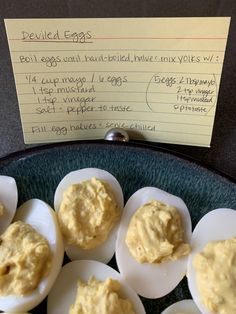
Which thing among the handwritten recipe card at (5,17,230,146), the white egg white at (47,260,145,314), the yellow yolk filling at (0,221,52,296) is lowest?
the white egg white at (47,260,145,314)

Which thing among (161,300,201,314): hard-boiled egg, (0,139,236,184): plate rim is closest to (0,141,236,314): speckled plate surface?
(0,139,236,184): plate rim

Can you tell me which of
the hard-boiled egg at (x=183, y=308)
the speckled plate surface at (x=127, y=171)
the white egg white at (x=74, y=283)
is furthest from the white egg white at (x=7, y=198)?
the hard-boiled egg at (x=183, y=308)

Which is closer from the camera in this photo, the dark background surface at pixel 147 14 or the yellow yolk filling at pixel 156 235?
the yellow yolk filling at pixel 156 235

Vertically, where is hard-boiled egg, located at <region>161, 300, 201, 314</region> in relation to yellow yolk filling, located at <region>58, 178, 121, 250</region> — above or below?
below

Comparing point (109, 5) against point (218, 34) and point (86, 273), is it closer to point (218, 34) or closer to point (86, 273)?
point (218, 34)

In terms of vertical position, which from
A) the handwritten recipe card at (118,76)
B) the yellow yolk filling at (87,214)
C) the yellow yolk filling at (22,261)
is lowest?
the yellow yolk filling at (22,261)

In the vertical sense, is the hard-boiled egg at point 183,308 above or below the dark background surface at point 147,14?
below

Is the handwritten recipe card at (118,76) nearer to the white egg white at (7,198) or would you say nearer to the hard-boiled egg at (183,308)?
the white egg white at (7,198)

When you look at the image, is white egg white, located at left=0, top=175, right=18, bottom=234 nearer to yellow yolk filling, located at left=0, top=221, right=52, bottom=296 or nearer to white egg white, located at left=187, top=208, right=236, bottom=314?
yellow yolk filling, located at left=0, top=221, right=52, bottom=296
